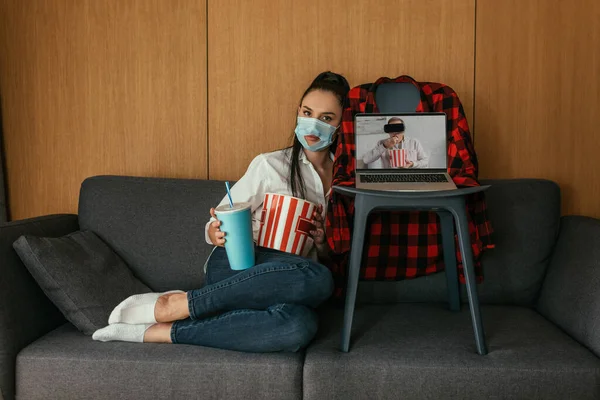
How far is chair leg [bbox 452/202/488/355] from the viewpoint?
1.34 metres

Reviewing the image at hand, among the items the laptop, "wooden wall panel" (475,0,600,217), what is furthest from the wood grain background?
the laptop

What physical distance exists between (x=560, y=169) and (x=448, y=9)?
2.70 ft

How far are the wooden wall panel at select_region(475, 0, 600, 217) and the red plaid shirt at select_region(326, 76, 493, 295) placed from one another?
1.37 ft

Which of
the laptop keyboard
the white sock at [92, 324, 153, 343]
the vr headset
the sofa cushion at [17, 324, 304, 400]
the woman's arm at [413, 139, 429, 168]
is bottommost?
the sofa cushion at [17, 324, 304, 400]

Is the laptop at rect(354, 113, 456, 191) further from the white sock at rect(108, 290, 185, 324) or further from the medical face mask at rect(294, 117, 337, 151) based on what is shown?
the white sock at rect(108, 290, 185, 324)

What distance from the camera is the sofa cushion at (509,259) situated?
1.76m

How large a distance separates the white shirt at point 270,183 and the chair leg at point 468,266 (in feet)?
1.75

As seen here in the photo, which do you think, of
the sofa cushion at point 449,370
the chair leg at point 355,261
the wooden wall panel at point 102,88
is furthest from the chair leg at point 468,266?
the wooden wall panel at point 102,88

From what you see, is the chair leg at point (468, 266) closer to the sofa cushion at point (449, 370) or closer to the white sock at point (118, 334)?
the sofa cushion at point (449, 370)

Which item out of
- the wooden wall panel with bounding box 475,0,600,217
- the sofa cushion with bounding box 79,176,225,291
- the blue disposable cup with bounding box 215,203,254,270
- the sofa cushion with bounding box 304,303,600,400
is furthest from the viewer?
the wooden wall panel with bounding box 475,0,600,217

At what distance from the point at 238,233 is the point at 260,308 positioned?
0.24 meters

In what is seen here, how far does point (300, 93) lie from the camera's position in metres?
2.09

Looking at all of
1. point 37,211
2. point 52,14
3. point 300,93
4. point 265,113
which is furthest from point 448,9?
point 37,211

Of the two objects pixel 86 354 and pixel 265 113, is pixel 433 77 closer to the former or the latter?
pixel 265 113
